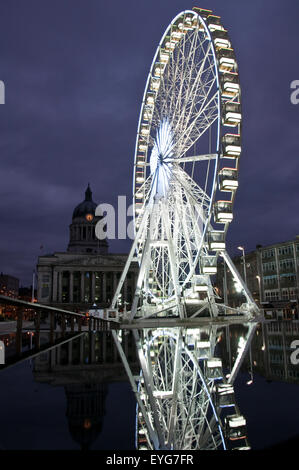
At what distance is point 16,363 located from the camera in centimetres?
1163

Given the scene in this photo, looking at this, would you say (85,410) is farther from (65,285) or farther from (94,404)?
(65,285)

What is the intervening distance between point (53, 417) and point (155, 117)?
138 feet

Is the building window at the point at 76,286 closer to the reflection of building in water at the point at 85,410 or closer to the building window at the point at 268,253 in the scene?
the building window at the point at 268,253

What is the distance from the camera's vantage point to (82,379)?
30.2ft

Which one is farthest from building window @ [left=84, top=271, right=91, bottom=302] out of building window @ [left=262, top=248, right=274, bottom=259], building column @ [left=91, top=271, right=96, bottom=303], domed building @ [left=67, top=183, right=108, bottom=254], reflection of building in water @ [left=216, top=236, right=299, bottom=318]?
building window @ [left=262, top=248, right=274, bottom=259]

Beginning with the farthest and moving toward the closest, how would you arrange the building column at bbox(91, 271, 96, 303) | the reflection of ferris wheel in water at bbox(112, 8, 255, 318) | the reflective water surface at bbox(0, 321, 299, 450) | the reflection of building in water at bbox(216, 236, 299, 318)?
the building column at bbox(91, 271, 96, 303) < the reflection of building in water at bbox(216, 236, 299, 318) < the reflection of ferris wheel in water at bbox(112, 8, 255, 318) < the reflective water surface at bbox(0, 321, 299, 450)

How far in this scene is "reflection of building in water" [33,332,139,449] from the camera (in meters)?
5.35

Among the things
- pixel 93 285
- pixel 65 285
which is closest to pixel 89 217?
pixel 65 285

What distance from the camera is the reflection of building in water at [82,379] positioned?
535 centimetres

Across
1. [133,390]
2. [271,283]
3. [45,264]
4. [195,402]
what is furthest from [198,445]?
[45,264]

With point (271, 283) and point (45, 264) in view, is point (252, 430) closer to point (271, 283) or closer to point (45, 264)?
point (271, 283)

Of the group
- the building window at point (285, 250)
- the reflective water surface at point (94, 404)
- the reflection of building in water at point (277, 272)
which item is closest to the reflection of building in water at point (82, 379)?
the reflective water surface at point (94, 404)

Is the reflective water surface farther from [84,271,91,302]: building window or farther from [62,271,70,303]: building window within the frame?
[84,271,91,302]: building window
